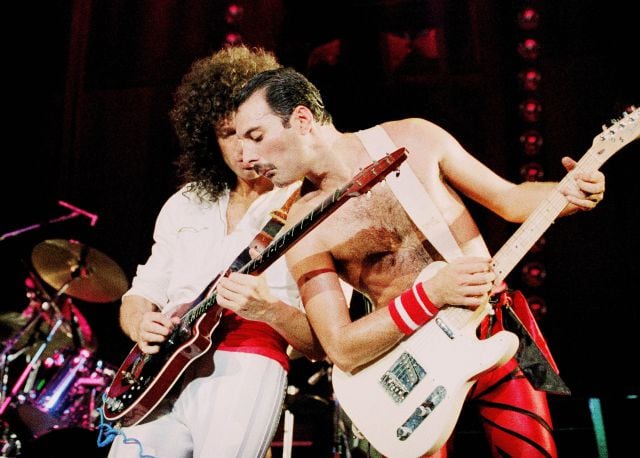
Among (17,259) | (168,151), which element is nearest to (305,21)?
(168,151)

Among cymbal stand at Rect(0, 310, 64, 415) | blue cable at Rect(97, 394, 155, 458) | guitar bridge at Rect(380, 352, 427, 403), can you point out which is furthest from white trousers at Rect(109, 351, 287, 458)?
cymbal stand at Rect(0, 310, 64, 415)

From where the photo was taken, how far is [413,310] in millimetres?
2086

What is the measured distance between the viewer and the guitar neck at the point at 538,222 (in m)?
2.04

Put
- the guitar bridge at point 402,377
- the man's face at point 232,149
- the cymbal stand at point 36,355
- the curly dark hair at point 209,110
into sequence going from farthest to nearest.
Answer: the cymbal stand at point 36,355 → the curly dark hair at point 209,110 → the man's face at point 232,149 → the guitar bridge at point 402,377

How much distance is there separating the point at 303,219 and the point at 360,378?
67 centimetres

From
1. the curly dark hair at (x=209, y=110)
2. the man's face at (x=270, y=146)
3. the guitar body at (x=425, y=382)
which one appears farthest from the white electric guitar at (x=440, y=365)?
the curly dark hair at (x=209, y=110)

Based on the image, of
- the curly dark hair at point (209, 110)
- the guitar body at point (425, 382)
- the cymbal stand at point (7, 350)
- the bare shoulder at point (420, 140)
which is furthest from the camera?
the cymbal stand at point (7, 350)

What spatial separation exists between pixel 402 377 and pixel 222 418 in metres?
0.76

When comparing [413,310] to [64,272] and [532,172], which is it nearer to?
[532,172]

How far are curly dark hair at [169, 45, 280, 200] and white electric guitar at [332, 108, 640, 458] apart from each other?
4.95 feet

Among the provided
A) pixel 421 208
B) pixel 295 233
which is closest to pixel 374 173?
pixel 421 208

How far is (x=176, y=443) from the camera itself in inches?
93.7

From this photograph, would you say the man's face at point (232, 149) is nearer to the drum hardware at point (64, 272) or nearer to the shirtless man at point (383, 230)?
the shirtless man at point (383, 230)

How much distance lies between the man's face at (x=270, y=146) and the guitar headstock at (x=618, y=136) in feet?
4.12
